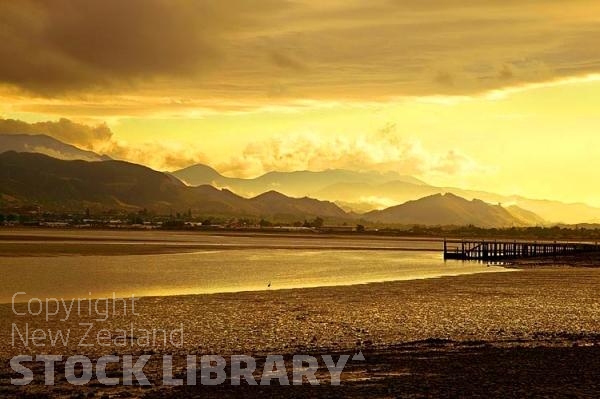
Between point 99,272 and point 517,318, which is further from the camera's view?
point 99,272

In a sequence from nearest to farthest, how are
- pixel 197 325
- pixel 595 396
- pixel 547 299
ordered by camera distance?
pixel 595 396
pixel 197 325
pixel 547 299

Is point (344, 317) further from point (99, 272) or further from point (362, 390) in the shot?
point (99, 272)

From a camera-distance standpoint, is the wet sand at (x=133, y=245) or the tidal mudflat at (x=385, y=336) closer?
the tidal mudflat at (x=385, y=336)

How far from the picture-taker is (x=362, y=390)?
17.0 metres

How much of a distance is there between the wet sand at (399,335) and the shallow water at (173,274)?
5154 mm

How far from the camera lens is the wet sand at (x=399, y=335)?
17.2 metres

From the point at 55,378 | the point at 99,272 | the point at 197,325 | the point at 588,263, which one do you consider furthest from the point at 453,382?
the point at 588,263

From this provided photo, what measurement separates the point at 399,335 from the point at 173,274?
104ft

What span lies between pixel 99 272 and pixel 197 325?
2796 centimetres

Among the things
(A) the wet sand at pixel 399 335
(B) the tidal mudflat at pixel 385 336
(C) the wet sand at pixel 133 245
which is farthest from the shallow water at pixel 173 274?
(C) the wet sand at pixel 133 245

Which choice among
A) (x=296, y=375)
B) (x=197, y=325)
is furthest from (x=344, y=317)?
(x=296, y=375)

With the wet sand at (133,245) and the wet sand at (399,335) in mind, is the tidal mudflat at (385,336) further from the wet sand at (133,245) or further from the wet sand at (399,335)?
the wet sand at (133,245)

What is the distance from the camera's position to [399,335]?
2556 centimetres

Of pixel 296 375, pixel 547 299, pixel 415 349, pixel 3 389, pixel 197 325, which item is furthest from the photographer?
pixel 547 299
